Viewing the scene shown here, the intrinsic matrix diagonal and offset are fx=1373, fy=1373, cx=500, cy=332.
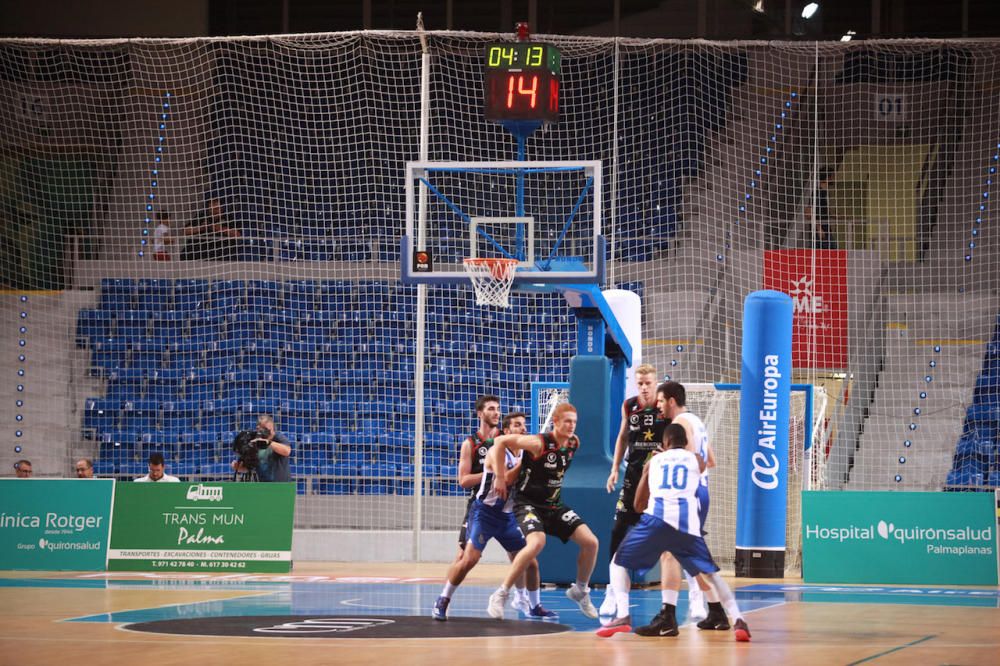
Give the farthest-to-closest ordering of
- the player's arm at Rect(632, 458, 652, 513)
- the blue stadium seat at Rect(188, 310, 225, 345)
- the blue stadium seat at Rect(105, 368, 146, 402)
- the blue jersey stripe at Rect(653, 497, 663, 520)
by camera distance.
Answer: the blue stadium seat at Rect(188, 310, 225, 345), the blue stadium seat at Rect(105, 368, 146, 402), the player's arm at Rect(632, 458, 652, 513), the blue jersey stripe at Rect(653, 497, 663, 520)

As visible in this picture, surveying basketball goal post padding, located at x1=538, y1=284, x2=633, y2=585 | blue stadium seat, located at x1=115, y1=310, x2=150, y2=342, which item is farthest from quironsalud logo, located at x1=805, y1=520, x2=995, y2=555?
blue stadium seat, located at x1=115, y1=310, x2=150, y2=342

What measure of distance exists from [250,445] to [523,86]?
21.9ft

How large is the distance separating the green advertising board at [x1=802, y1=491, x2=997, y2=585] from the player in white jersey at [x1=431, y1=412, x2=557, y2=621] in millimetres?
5873

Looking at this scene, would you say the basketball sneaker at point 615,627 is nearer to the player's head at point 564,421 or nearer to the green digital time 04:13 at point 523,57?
the player's head at point 564,421

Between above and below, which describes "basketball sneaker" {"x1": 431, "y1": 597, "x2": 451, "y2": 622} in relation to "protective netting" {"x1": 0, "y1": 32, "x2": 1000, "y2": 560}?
below

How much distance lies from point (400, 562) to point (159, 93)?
11.4 meters

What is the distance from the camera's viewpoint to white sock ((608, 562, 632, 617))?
401 inches

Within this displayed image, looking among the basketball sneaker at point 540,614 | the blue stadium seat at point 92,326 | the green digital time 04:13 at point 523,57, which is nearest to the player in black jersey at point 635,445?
the basketball sneaker at point 540,614

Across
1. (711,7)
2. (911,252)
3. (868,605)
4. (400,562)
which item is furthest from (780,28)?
(868,605)

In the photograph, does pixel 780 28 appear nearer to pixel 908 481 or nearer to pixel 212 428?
pixel 908 481

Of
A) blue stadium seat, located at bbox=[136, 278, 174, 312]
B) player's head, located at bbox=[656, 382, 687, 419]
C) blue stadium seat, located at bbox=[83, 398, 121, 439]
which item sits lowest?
→ blue stadium seat, located at bbox=[83, 398, 121, 439]

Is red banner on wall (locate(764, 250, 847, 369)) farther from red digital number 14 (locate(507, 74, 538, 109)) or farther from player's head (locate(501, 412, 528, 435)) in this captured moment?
player's head (locate(501, 412, 528, 435))

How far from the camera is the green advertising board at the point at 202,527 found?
17297 mm

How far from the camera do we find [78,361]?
23438 millimetres
